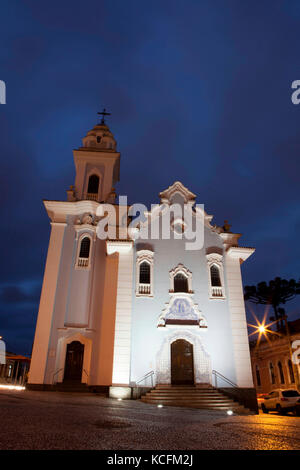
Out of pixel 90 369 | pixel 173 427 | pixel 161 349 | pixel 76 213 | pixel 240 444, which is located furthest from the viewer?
pixel 76 213

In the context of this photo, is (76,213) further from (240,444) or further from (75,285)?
(240,444)

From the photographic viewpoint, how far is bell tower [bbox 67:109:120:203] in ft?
82.2

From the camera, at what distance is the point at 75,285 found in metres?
20.7

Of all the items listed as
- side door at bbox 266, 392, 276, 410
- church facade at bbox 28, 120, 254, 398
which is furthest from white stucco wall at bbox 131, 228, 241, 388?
side door at bbox 266, 392, 276, 410

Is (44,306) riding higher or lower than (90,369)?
higher

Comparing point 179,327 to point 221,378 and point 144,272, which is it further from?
point 144,272

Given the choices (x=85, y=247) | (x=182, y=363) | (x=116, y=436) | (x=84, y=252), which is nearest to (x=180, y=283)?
(x=182, y=363)

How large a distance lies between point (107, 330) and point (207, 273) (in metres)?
7.23

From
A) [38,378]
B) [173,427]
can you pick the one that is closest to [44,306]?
[38,378]

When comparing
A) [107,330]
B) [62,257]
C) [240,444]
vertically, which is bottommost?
[240,444]

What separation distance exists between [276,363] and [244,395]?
65.1 feet

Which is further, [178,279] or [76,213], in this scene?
[76,213]

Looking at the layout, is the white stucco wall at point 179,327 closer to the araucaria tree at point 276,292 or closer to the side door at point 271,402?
the side door at point 271,402

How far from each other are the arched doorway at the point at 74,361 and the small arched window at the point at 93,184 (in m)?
11.9
